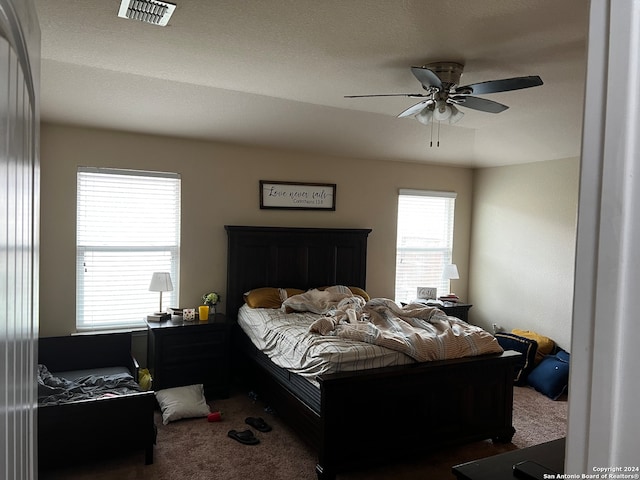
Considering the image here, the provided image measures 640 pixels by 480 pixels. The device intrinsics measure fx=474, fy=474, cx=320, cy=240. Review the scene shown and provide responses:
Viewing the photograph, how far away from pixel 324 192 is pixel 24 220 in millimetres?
4720

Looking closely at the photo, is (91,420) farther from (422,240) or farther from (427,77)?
(422,240)

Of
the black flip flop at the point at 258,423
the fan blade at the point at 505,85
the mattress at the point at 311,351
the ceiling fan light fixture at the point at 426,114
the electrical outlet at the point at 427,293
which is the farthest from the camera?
the electrical outlet at the point at 427,293

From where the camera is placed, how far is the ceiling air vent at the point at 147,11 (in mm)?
2375

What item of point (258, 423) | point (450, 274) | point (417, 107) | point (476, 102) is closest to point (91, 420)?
point (258, 423)

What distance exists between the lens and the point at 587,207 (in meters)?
0.55

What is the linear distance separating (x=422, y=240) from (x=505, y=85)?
3554 millimetres

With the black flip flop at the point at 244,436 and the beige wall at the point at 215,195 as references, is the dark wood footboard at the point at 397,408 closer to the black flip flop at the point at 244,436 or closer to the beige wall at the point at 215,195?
the black flip flop at the point at 244,436

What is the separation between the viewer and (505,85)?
2.72m

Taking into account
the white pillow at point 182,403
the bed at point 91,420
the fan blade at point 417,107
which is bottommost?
the white pillow at point 182,403

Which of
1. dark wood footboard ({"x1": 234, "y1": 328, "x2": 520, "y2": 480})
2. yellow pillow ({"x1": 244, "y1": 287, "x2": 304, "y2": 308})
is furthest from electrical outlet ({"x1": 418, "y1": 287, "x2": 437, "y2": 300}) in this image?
dark wood footboard ({"x1": 234, "y1": 328, "x2": 520, "y2": 480})

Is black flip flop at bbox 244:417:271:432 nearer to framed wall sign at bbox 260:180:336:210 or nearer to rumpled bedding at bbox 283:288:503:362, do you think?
rumpled bedding at bbox 283:288:503:362

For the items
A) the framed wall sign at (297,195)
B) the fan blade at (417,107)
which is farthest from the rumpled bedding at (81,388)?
the fan blade at (417,107)

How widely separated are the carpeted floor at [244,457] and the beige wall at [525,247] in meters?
1.64

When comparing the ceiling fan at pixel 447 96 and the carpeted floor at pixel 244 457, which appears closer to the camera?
the ceiling fan at pixel 447 96
